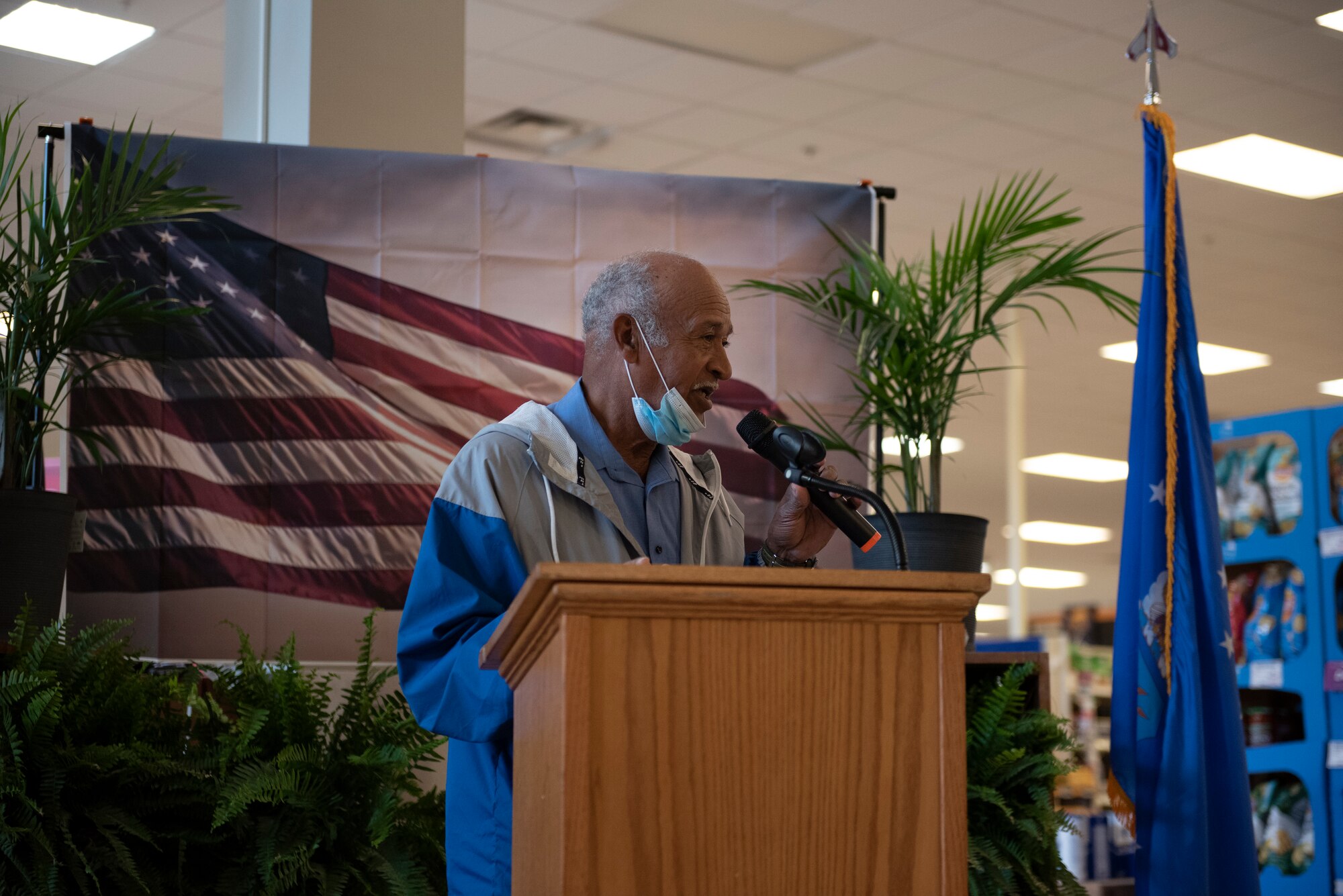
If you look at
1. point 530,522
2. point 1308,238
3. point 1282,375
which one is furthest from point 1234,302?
point 530,522

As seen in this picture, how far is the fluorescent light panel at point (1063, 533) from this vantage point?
1758 centimetres

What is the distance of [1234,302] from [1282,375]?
213 centimetres

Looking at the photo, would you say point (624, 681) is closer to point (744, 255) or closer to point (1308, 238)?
point (744, 255)

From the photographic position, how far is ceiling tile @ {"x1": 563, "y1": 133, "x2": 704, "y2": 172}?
668 cm

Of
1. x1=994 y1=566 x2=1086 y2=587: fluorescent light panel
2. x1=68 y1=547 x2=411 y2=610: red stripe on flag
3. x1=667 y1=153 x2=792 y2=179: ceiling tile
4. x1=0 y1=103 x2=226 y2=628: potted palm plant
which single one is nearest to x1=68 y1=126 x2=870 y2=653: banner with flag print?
x1=68 y1=547 x2=411 y2=610: red stripe on flag

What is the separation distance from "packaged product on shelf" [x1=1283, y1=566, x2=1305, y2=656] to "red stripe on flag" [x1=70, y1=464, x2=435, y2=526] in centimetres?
257

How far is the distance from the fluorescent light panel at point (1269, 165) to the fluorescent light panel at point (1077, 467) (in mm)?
6696

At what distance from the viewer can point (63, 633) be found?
9.80 ft

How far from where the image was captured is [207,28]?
5.45 metres

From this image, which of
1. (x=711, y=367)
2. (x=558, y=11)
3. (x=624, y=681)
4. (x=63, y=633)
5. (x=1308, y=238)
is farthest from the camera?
(x=1308, y=238)

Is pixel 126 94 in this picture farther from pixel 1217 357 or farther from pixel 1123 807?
pixel 1217 357

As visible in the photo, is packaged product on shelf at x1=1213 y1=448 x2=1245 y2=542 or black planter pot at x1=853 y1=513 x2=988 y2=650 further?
packaged product on shelf at x1=1213 y1=448 x2=1245 y2=542

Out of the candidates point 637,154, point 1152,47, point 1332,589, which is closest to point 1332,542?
point 1332,589

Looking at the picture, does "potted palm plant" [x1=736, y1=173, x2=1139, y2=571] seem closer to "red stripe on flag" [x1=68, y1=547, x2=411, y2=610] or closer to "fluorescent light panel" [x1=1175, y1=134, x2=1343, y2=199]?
"red stripe on flag" [x1=68, y1=547, x2=411, y2=610]
